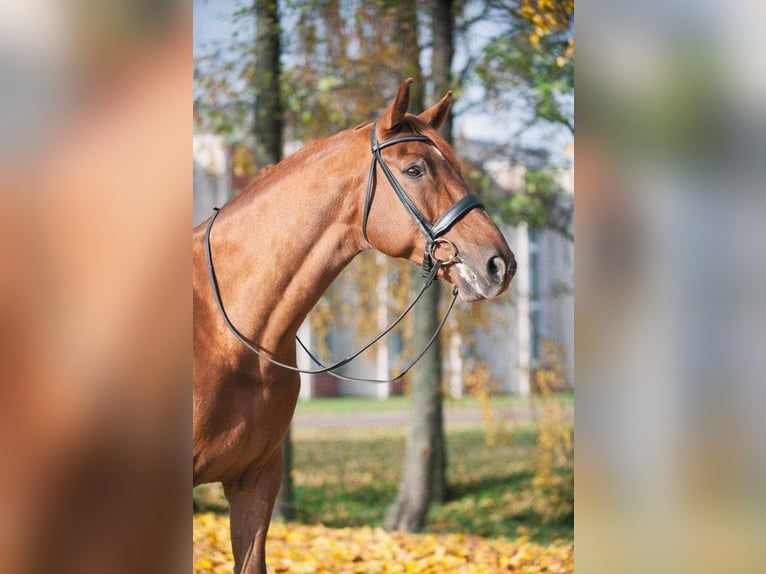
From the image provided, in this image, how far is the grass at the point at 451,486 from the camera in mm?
8031

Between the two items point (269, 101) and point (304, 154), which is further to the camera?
point (269, 101)

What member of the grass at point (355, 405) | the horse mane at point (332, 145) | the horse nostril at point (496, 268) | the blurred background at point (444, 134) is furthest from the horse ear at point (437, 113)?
the grass at point (355, 405)

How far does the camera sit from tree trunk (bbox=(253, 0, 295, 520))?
711 centimetres

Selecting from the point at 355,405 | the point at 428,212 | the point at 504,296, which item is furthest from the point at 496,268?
the point at 355,405

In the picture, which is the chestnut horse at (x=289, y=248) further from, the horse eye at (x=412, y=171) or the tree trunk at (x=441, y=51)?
the tree trunk at (x=441, y=51)

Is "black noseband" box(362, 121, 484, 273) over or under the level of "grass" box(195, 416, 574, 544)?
over

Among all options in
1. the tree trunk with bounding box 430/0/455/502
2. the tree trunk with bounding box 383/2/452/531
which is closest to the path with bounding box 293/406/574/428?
the tree trunk with bounding box 383/2/452/531

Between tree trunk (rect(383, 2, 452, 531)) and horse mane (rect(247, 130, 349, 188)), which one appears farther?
→ tree trunk (rect(383, 2, 452, 531))

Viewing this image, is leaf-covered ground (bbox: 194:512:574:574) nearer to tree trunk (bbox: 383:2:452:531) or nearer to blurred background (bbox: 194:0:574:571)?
blurred background (bbox: 194:0:574:571)

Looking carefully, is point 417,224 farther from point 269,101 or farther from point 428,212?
point 269,101

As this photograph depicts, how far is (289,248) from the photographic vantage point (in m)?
2.92

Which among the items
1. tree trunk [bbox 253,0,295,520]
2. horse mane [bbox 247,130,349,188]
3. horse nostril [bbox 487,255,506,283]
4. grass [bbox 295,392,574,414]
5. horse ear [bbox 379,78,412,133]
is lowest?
grass [bbox 295,392,574,414]

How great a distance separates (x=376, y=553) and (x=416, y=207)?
13.4 feet
